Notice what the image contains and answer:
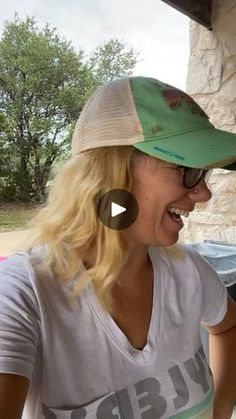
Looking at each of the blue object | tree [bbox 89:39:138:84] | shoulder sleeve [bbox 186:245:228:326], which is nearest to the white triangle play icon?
shoulder sleeve [bbox 186:245:228:326]

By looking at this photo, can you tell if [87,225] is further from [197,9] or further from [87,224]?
[197,9]

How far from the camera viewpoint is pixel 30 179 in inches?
101

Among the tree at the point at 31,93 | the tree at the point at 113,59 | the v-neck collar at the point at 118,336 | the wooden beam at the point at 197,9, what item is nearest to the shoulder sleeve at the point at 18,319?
the v-neck collar at the point at 118,336

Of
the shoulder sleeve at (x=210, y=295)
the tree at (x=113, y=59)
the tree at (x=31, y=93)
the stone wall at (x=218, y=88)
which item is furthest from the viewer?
the tree at (x=113, y=59)

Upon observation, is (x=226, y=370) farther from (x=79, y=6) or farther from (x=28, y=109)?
(x=79, y=6)

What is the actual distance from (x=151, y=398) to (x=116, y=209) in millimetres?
334

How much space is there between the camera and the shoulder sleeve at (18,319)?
1.91 ft

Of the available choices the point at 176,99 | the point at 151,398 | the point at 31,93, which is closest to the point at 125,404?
the point at 151,398

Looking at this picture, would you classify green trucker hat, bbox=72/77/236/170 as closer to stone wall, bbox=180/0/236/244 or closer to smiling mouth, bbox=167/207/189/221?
smiling mouth, bbox=167/207/189/221

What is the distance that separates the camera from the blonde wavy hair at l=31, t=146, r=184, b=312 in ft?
2.42

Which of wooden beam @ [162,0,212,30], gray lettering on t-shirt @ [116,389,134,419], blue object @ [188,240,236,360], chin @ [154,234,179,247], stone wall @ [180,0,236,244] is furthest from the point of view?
stone wall @ [180,0,236,244]

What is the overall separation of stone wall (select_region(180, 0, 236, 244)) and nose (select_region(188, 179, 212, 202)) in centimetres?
159

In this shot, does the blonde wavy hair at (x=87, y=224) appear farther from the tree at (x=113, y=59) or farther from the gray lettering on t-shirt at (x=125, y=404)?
the tree at (x=113, y=59)

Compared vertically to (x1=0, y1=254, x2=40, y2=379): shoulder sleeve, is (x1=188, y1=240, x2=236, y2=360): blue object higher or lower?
lower
